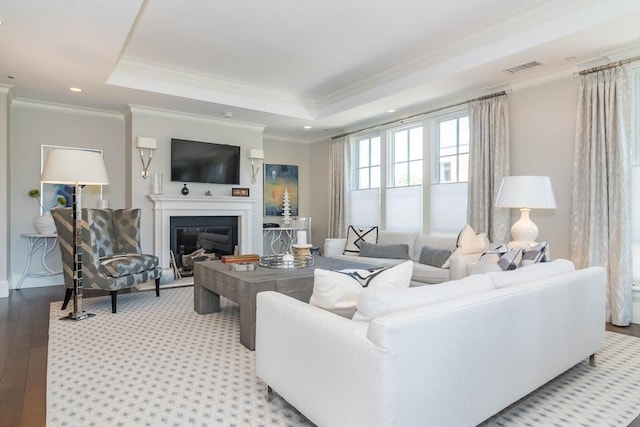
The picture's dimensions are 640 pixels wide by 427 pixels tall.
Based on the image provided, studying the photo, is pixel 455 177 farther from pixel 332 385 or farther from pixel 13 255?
pixel 13 255

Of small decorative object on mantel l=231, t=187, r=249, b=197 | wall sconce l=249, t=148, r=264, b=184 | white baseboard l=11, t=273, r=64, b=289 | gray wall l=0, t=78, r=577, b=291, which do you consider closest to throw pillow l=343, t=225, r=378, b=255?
gray wall l=0, t=78, r=577, b=291

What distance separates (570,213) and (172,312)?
426 centimetres

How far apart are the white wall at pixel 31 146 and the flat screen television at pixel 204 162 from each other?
1.22m

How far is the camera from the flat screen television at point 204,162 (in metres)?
5.77

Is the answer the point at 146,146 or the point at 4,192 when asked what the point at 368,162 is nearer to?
the point at 146,146

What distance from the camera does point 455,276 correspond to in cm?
397

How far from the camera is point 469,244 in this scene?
423 cm

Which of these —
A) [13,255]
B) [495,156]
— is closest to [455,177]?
[495,156]

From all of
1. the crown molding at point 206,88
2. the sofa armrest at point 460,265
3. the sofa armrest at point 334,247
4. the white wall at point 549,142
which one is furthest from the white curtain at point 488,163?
the crown molding at point 206,88

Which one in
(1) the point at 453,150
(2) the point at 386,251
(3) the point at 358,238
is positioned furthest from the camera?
(3) the point at 358,238

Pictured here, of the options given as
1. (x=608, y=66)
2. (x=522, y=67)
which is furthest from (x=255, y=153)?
(x=608, y=66)

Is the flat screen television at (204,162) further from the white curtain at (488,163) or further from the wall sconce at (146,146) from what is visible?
the white curtain at (488,163)

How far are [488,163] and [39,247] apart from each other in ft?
19.8

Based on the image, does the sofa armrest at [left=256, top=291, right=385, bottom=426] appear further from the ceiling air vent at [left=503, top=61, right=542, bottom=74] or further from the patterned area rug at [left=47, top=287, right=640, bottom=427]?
the ceiling air vent at [left=503, top=61, right=542, bottom=74]
